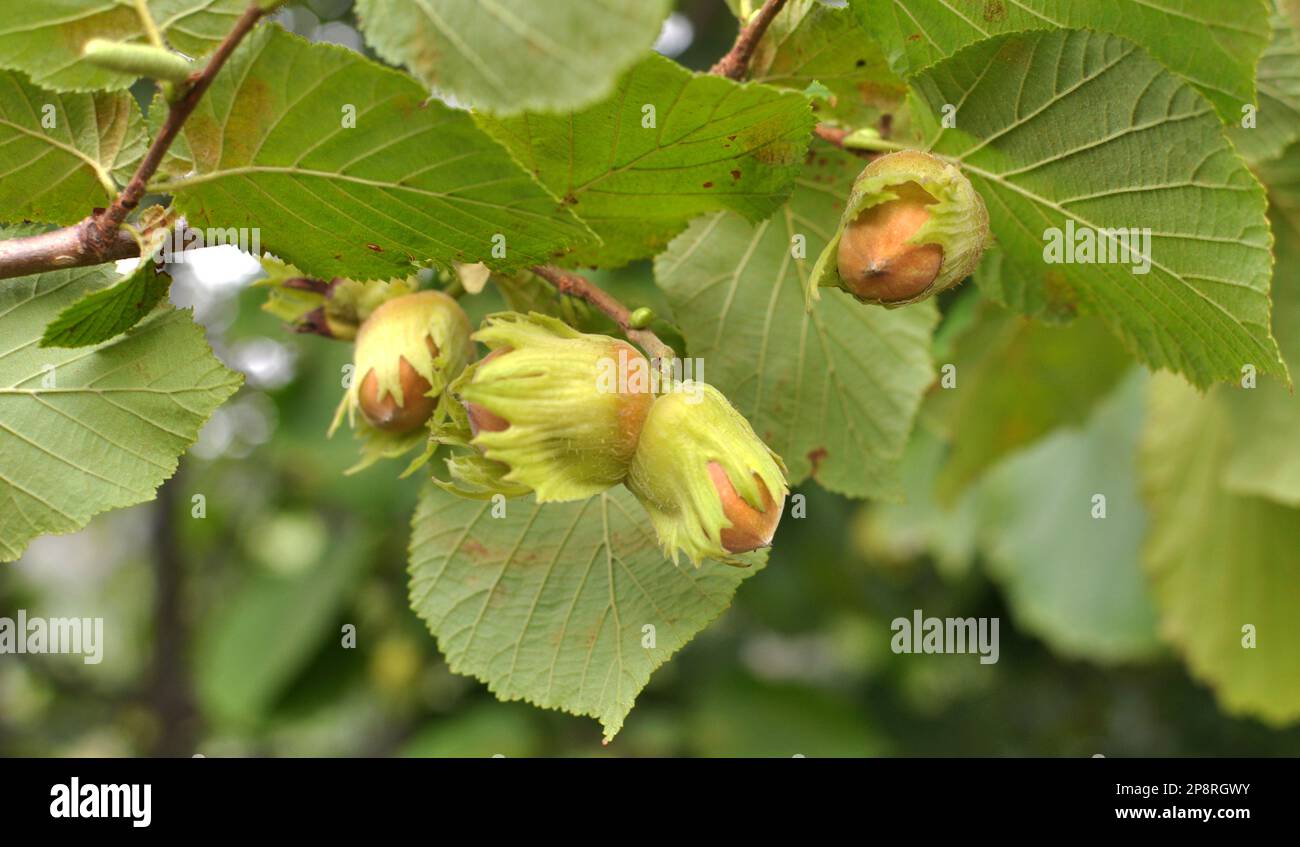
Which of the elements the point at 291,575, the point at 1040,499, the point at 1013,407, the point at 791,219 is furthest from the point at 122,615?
the point at 791,219

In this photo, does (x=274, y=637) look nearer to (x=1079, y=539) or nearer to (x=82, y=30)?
(x=1079, y=539)

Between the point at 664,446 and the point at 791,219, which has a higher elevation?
the point at 791,219

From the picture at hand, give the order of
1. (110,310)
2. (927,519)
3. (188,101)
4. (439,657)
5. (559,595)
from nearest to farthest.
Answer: (188,101) < (110,310) < (559,595) < (927,519) < (439,657)

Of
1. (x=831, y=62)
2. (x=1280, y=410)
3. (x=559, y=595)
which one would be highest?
(x=831, y=62)

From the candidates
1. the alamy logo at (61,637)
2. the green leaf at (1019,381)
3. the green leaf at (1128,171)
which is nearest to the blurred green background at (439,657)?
the alamy logo at (61,637)

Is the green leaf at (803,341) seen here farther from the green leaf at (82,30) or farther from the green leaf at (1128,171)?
the green leaf at (82,30)

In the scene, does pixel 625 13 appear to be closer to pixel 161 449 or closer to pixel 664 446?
pixel 664 446

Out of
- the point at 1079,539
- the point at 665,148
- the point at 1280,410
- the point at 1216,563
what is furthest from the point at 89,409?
the point at 1079,539
